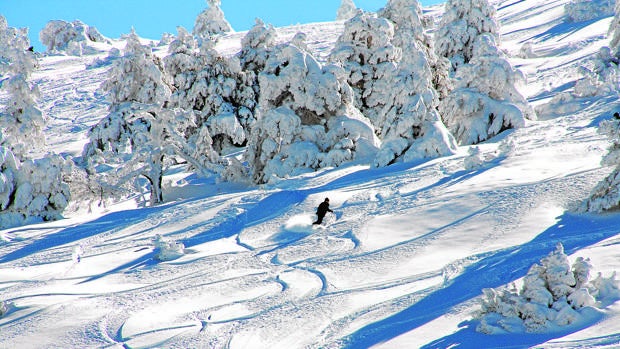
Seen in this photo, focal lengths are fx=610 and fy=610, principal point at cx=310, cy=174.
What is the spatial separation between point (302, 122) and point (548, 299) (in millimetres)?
19192

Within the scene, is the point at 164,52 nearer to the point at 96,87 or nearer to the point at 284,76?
the point at 96,87

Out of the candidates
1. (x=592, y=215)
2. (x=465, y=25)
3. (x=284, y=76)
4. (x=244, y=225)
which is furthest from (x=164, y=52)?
(x=592, y=215)

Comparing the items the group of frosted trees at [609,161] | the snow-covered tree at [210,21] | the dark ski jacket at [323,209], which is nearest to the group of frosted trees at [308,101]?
the dark ski jacket at [323,209]

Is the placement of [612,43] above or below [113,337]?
above

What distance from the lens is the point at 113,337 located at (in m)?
10.6

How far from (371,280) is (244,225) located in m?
6.05

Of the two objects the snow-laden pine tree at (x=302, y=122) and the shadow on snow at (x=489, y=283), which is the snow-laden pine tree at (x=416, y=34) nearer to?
the snow-laden pine tree at (x=302, y=122)

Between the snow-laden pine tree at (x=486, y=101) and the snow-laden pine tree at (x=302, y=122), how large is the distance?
459 cm

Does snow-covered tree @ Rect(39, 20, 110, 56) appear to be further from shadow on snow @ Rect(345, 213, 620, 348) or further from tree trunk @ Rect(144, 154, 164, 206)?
shadow on snow @ Rect(345, 213, 620, 348)

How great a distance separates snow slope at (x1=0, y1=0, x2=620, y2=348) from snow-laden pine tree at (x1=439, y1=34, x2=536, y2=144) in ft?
10.6

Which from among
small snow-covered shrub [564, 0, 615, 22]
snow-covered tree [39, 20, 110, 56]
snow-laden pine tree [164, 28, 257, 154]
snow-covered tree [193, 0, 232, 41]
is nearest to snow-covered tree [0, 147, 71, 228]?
snow-laden pine tree [164, 28, 257, 154]

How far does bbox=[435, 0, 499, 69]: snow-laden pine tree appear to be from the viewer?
3609 centimetres

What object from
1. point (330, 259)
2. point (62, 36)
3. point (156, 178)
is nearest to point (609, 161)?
point (330, 259)

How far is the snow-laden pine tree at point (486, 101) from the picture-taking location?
27188 millimetres
